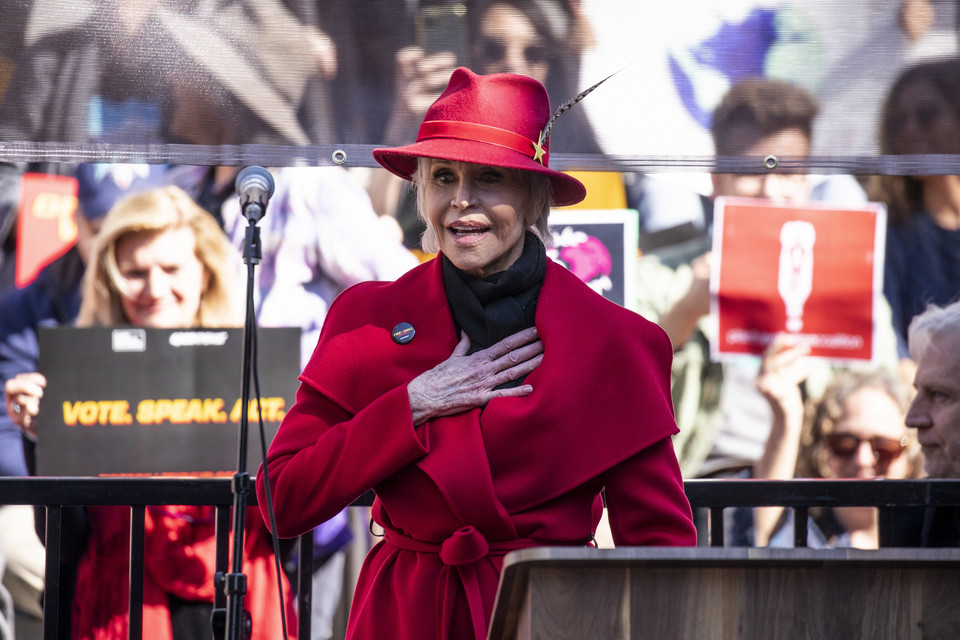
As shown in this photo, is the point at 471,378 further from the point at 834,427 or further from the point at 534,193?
the point at 834,427

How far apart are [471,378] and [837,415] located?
174cm

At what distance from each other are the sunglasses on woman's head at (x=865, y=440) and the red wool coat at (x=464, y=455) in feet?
4.72

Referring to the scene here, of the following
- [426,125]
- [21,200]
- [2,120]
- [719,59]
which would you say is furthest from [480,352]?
[21,200]

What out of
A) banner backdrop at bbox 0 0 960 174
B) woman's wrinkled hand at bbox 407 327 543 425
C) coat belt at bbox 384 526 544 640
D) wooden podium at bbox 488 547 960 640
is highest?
banner backdrop at bbox 0 0 960 174

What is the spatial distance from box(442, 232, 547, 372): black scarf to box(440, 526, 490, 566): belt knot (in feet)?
1.18

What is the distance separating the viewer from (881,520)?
9.62 feet

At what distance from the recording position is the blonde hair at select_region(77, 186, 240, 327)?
3279mm

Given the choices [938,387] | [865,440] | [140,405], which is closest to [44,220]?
[140,405]

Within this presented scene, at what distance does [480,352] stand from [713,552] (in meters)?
0.76

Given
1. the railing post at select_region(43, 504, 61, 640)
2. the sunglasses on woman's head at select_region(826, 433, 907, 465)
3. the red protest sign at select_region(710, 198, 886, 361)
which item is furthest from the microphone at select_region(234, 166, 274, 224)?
the sunglasses on woman's head at select_region(826, 433, 907, 465)

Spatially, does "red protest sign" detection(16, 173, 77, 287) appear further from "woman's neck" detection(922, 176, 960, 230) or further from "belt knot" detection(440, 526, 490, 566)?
"woman's neck" detection(922, 176, 960, 230)

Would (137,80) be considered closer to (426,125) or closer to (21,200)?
(21,200)

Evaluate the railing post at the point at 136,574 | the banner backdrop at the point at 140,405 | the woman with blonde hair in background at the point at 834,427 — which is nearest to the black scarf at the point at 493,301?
the railing post at the point at 136,574

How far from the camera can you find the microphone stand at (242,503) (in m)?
2.00
